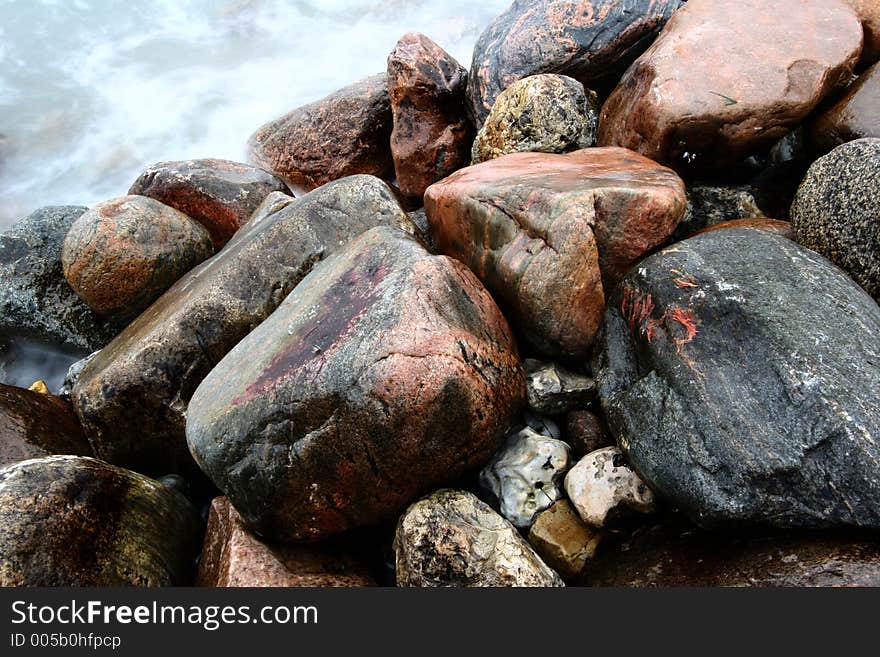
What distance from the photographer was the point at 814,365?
269cm

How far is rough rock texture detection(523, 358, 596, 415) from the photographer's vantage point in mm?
3465

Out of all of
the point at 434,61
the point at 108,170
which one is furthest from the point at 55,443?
the point at 108,170

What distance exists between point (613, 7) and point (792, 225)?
7.32 feet

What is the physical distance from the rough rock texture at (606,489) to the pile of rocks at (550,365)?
0.04ft

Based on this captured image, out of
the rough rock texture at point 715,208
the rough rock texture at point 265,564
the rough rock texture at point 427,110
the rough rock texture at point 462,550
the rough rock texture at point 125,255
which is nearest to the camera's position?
the rough rock texture at point 462,550

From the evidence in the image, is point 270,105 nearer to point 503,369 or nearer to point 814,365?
point 503,369

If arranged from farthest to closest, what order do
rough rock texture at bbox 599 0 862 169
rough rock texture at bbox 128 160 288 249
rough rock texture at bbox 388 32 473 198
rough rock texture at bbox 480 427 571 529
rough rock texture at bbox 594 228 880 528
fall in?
rough rock texture at bbox 128 160 288 249 → rough rock texture at bbox 388 32 473 198 → rough rock texture at bbox 599 0 862 169 → rough rock texture at bbox 480 427 571 529 → rough rock texture at bbox 594 228 880 528

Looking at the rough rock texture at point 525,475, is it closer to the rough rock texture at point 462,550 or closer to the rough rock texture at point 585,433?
the rough rock texture at point 585,433

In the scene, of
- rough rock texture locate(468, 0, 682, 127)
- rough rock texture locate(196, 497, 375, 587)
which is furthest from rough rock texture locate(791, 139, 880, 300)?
rough rock texture locate(196, 497, 375, 587)

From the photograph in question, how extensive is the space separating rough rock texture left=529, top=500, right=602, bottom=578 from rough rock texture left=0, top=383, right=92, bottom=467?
297 centimetres

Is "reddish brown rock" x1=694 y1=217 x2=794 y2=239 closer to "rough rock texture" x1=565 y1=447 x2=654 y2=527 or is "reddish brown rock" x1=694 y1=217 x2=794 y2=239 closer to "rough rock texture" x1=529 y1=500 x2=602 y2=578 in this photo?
"rough rock texture" x1=565 y1=447 x2=654 y2=527

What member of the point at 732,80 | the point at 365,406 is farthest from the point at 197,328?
the point at 732,80

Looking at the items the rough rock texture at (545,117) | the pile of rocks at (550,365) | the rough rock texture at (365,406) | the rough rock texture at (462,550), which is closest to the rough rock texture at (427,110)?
the pile of rocks at (550,365)

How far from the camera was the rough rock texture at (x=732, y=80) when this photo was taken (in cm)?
398
